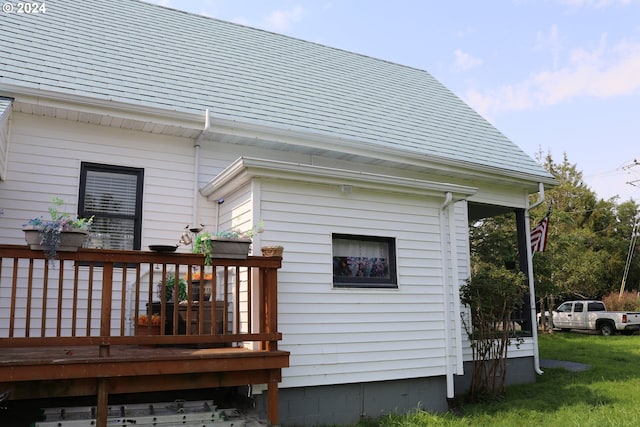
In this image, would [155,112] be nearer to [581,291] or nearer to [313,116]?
[313,116]

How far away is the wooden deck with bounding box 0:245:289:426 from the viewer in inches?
174

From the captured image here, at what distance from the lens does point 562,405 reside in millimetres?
7402

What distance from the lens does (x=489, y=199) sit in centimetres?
970

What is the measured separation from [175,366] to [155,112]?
11.0 ft

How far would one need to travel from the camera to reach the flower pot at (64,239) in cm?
454

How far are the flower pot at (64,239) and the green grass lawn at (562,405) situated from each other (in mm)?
3931

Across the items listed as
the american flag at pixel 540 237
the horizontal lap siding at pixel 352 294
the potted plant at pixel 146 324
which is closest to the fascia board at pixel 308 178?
the horizontal lap siding at pixel 352 294

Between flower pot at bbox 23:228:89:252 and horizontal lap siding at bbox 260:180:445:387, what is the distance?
208cm

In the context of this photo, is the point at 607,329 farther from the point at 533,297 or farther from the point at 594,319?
the point at 533,297

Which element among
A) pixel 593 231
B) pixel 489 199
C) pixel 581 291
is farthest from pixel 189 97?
pixel 593 231

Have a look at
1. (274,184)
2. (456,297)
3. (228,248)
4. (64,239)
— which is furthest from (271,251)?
(456,297)

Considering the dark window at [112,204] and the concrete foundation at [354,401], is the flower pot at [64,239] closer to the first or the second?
the dark window at [112,204]

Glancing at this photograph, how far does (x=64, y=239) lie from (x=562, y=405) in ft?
22.6

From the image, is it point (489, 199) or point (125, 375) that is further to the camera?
point (489, 199)
